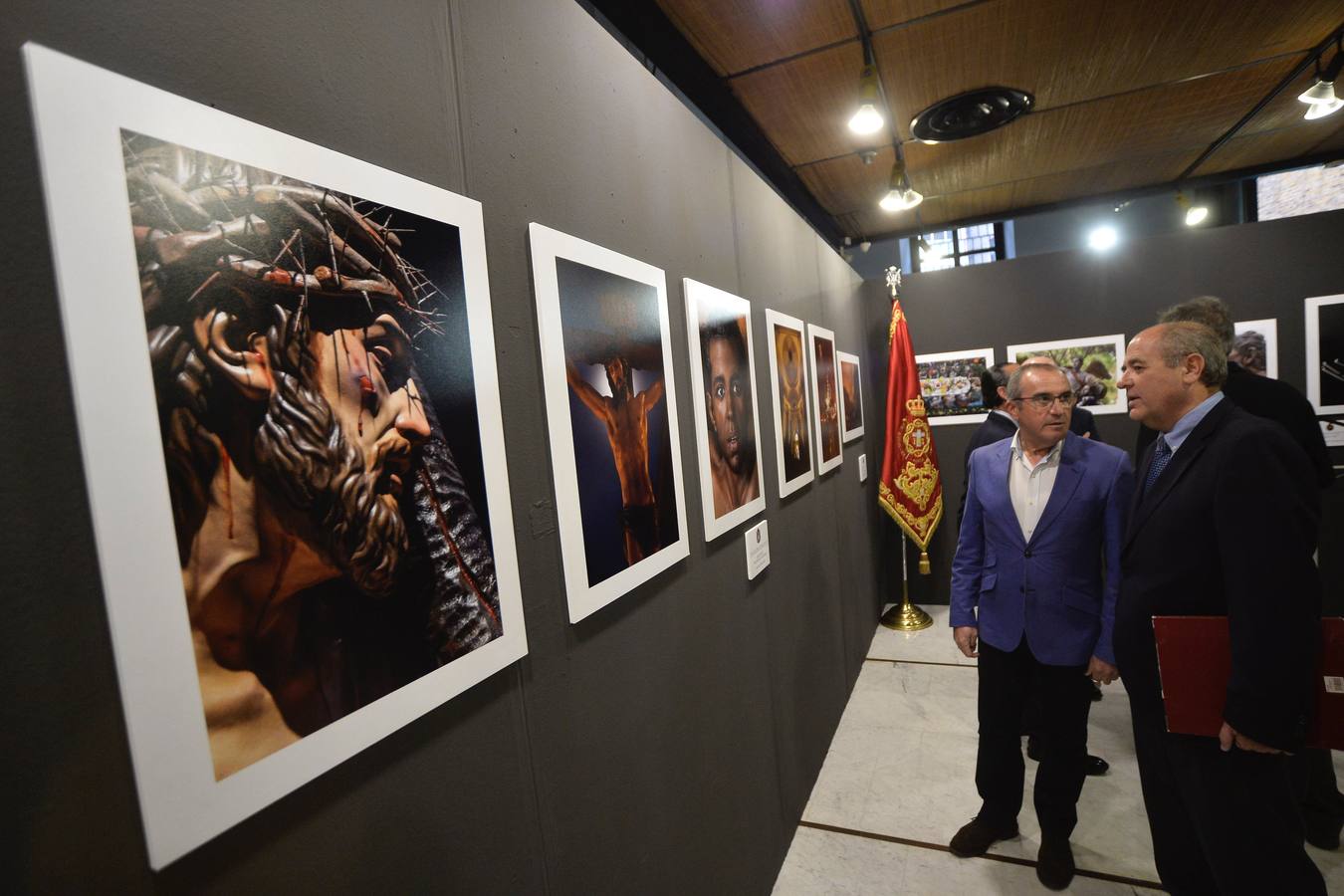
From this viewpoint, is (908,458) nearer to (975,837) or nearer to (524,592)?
(975,837)

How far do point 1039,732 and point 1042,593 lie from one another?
0.63m

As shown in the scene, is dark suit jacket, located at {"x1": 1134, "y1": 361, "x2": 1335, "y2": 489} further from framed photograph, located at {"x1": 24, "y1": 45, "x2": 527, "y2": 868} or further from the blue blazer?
framed photograph, located at {"x1": 24, "y1": 45, "x2": 527, "y2": 868}

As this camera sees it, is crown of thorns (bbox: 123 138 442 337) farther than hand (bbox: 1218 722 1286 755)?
No

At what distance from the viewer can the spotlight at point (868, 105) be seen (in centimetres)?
282

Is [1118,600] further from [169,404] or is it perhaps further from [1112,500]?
[169,404]

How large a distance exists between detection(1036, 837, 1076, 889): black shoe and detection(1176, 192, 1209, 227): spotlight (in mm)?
5799

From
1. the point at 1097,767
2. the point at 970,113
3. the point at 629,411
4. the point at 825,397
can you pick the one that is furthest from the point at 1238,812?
the point at 970,113

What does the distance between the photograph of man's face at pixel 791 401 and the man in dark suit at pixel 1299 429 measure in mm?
1482

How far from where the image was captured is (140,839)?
617 mm

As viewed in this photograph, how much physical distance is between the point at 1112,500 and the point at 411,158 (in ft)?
8.00

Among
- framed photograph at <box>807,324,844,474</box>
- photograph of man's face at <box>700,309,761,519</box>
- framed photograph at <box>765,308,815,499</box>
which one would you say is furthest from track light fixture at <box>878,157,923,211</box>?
photograph of man's face at <box>700,309,761,519</box>

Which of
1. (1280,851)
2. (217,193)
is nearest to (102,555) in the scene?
(217,193)

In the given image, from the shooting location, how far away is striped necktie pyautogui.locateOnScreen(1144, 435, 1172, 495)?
6.05 feet

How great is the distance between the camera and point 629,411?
1.51 metres
